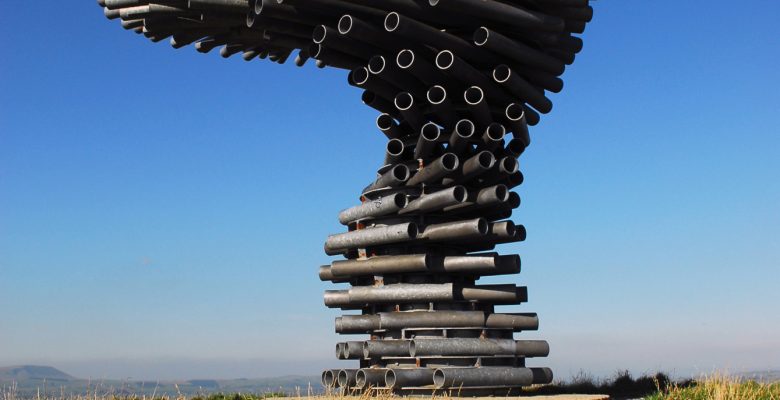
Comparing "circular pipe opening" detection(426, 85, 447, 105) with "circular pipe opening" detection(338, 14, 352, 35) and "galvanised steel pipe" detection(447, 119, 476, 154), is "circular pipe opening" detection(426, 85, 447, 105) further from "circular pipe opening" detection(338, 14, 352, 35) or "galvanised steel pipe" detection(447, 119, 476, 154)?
"circular pipe opening" detection(338, 14, 352, 35)

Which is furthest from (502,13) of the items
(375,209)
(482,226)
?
(375,209)

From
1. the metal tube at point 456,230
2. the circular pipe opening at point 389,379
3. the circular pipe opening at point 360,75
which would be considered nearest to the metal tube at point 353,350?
the circular pipe opening at point 389,379

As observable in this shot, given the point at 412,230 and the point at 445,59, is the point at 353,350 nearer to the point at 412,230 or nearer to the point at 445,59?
the point at 412,230

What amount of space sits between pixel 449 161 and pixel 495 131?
3.88ft

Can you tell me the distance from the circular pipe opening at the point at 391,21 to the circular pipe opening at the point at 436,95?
162cm

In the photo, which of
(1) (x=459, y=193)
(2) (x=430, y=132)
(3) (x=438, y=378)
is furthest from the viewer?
(2) (x=430, y=132)

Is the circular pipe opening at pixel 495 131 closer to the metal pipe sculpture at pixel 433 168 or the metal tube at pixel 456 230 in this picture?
the metal pipe sculpture at pixel 433 168

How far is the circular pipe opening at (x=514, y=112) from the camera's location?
18703mm

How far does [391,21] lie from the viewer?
1712 cm

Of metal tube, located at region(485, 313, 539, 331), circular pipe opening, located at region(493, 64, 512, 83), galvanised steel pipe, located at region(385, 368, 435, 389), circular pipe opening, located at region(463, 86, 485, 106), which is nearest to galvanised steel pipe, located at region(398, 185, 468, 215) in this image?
circular pipe opening, located at region(463, 86, 485, 106)

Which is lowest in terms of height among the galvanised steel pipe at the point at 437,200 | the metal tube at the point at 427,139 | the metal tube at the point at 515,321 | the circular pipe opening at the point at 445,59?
the metal tube at the point at 515,321

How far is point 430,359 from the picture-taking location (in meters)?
17.8

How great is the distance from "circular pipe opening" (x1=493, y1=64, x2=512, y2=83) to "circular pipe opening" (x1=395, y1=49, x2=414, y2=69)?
1.85 metres

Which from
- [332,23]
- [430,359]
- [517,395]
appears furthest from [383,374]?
[332,23]
